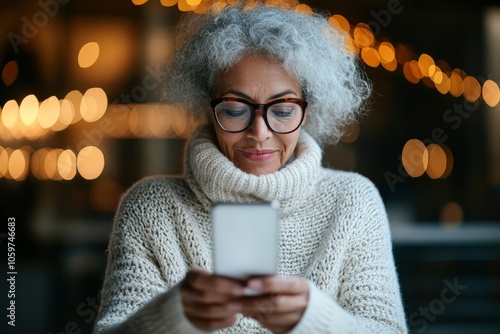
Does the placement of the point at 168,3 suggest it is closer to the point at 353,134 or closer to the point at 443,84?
the point at 353,134

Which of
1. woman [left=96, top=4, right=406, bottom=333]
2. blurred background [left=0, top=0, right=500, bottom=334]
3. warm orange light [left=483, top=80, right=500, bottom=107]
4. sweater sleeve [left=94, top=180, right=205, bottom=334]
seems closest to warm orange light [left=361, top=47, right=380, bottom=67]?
blurred background [left=0, top=0, right=500, bottom=334]

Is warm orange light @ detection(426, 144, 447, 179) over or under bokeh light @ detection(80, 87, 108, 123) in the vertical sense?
under

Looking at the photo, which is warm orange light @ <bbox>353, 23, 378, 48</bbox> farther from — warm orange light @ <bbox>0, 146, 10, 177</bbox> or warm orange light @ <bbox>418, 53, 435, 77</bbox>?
warm orange light @ <bbox>0, 146, 10, 177</bbox>

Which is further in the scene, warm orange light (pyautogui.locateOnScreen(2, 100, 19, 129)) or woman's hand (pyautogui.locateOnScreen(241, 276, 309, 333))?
warm orange light (pyautogui.locateOnScreen(2, 100, 19, 129))

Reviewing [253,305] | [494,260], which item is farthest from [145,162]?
[253,305]

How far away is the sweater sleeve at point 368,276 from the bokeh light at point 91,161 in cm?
353

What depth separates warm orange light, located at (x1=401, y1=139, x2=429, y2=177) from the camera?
4.82m

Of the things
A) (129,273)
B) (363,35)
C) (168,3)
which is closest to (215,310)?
(129,273)

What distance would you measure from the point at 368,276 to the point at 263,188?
1.00 ft

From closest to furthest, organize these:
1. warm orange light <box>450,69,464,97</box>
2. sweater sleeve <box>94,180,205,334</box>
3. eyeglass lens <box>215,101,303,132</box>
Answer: sweater sleeve <box>94,180,205,334</box>, eyeglass lens <box>215,101,303,132</box>, warm orange light <box>450,69,464,97</box>

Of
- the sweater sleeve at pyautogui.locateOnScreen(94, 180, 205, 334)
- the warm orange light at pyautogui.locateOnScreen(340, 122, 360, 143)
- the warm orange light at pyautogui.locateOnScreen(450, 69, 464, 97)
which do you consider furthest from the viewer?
the warm orange light at pyautogui.locateOnScreen(340, 122, 360, 143)

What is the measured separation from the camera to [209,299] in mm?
1164

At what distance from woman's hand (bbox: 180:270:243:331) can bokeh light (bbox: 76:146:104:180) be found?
12.9 ft

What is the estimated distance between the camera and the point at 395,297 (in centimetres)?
159
